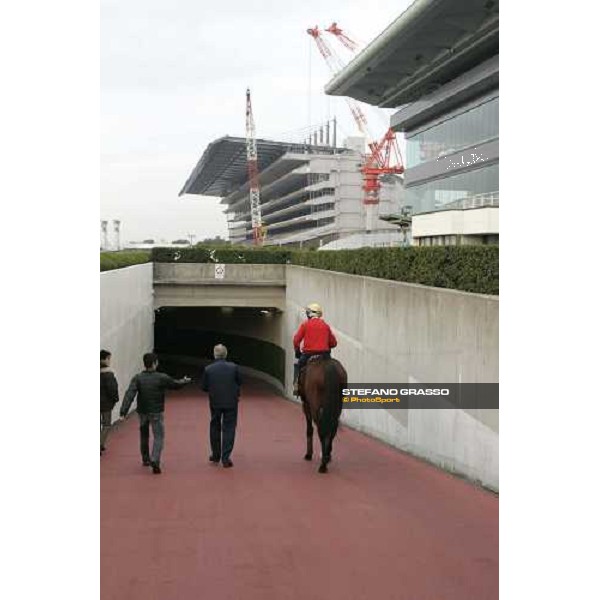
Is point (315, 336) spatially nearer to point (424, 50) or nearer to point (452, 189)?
point (452, 189)

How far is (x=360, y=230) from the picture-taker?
256 feet

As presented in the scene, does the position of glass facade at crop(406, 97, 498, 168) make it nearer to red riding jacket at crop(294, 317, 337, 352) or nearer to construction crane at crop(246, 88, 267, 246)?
red riding jacket at crop(294, 317, 337, 352)

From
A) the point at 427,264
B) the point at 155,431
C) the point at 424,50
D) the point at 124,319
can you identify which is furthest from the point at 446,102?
the point at 155,431

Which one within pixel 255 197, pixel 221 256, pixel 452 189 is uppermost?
pixel 255 197

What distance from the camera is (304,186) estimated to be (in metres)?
99.2

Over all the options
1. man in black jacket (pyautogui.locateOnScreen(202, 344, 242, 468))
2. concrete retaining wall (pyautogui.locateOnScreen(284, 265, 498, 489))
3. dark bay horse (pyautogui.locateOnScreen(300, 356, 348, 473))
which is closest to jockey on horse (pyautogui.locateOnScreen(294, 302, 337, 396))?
dark bay horse (pyautogui.locateOnScreen(300, 356, 348, 473))

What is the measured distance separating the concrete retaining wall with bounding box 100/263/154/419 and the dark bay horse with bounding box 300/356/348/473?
15.2ft

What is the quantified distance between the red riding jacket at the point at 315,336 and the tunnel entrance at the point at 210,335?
70.0 feet

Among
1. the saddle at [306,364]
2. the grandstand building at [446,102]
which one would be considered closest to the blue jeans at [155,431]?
the saddle at [306,364]

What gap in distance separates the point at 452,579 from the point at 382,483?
10.7 ft

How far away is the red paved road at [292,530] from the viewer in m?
5.58

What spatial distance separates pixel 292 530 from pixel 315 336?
3365mm
